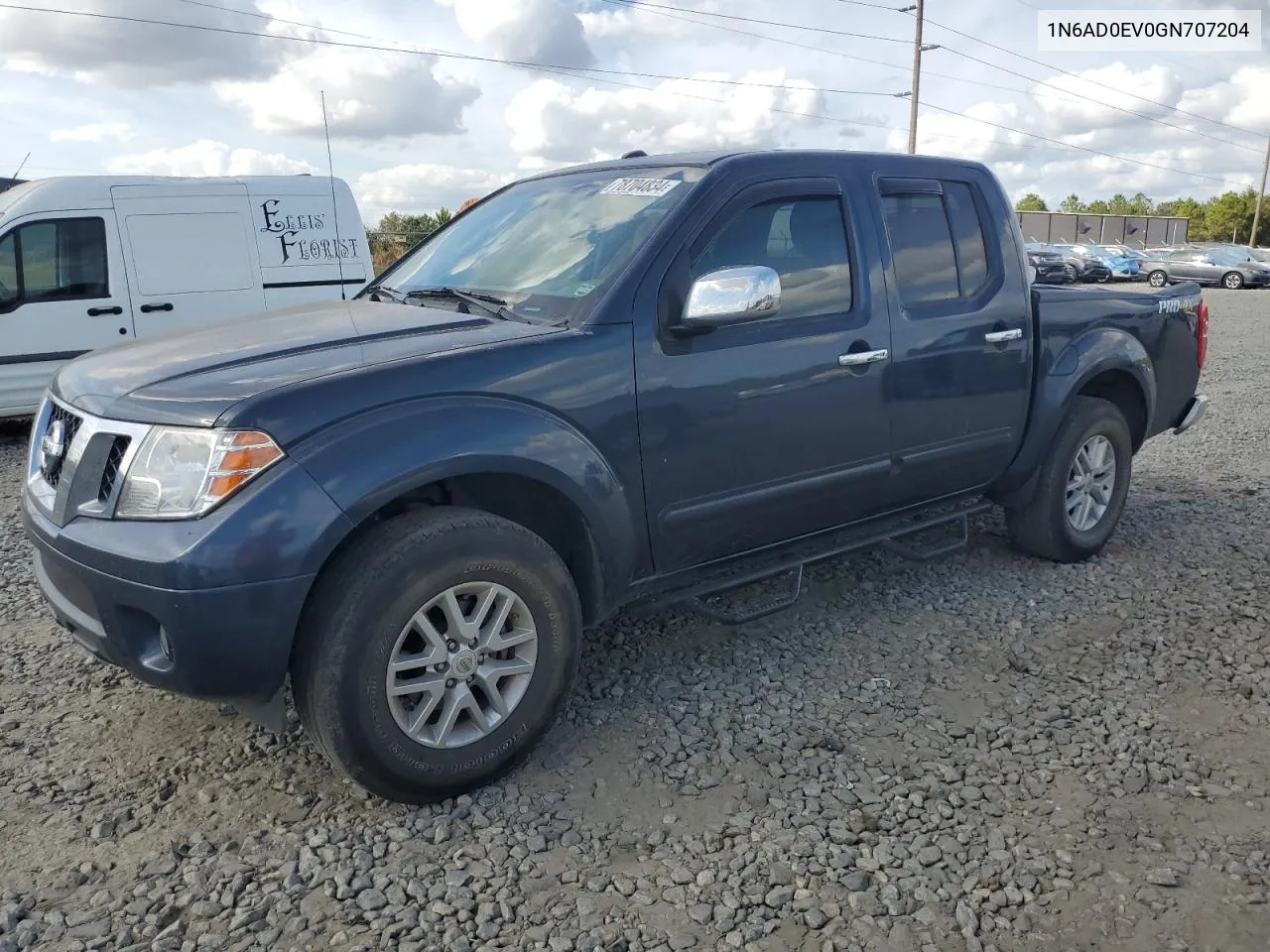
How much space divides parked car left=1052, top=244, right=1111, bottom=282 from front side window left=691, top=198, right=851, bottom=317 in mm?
30298

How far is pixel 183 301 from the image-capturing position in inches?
337

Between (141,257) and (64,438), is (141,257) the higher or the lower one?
the higher one

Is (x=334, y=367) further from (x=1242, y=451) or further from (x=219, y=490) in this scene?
(x=1242, y=451)

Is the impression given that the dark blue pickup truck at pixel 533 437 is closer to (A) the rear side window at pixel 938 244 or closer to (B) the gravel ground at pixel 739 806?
(A) the rear side window at pixel 938 244

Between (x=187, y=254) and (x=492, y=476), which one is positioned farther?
(x=187, y=254)

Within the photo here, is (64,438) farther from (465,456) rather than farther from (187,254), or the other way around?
(187,254)

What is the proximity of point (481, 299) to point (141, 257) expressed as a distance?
19.9 feet

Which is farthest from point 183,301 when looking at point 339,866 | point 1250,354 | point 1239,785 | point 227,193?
Result: point 1250,354

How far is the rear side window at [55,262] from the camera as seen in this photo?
7.88m

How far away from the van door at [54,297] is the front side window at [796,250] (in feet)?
21.4

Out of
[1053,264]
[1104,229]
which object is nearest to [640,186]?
[1053,264]

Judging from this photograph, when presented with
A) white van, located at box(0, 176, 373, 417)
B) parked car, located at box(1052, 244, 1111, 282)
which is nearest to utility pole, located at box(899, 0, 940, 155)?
parked car, located at box(1052, 244, 1111, 282)

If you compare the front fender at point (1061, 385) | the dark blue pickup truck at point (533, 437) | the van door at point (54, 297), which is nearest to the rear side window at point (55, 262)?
the van door at point (54, 297)

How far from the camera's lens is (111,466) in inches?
108
